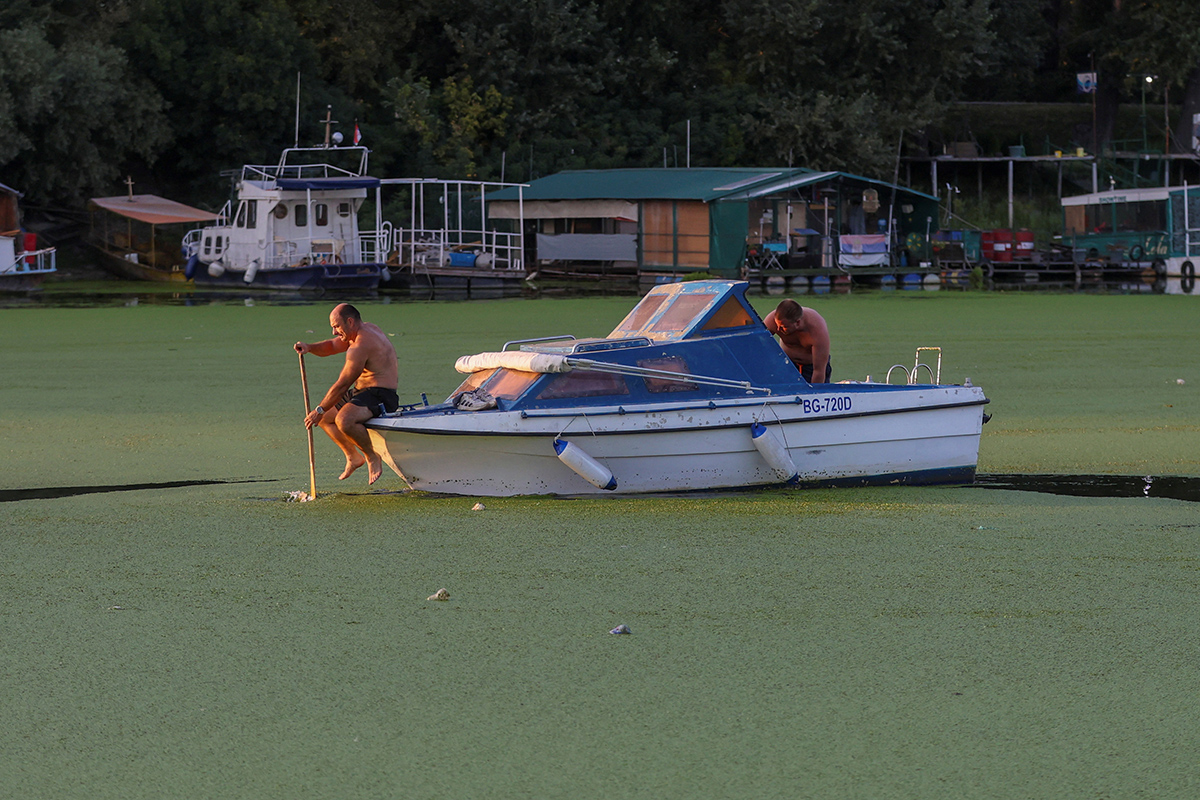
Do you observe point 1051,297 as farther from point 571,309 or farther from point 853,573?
point 853,573

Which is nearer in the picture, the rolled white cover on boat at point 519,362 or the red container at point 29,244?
the rolled white cover on boat at point 519,362

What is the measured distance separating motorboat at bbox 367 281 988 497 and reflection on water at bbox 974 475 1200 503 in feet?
1.57

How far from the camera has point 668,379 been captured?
9.59m

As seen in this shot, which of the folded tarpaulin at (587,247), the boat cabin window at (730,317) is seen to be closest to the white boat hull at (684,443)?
the boat cabin window at (730,317)

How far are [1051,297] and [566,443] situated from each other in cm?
2372

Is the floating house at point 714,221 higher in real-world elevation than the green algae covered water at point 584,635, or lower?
higher

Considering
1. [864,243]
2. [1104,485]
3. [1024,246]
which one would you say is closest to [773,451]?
[1104,485]

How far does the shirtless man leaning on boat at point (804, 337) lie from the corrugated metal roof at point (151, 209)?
102 feet

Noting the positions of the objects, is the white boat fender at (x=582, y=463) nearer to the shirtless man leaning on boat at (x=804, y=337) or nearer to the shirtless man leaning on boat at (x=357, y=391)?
the shirtless man leaning on boat at (x=357, y=391)

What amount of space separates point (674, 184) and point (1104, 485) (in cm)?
3031

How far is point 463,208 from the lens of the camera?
44.4 metres

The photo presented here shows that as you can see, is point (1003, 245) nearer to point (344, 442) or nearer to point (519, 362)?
point (519, 362)

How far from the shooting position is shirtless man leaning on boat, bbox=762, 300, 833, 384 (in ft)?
34.5

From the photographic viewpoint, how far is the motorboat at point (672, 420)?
9.26 meters
